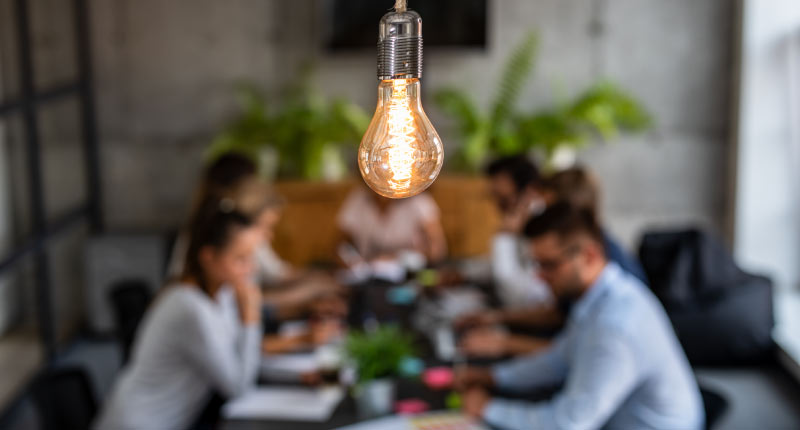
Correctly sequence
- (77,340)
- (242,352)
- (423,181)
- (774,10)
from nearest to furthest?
(423,181) < (242,352) < (774,10) < (77,340)

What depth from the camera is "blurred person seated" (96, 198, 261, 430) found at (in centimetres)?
291

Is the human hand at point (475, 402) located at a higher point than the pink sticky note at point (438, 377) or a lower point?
higher

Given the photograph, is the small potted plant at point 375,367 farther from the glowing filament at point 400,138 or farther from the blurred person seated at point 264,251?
the glowing filament at point 400,138

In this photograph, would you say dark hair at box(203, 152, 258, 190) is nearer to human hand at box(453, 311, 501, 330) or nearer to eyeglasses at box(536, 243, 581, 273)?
human hand at box(453, 311, 501, 330)

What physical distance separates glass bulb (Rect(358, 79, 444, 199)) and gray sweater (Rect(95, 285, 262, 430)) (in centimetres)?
141

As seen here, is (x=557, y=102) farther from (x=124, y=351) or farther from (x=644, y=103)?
(x=124, y=351)

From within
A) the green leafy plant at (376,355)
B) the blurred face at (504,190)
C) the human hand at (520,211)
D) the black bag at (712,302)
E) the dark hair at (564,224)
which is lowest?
the black bag at (712,302)

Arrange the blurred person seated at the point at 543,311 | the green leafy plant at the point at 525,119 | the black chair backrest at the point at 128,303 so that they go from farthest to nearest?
the green leafy plant at the point at 525,119, the black chair backrest at the point at 128,303, the blurred person seated at the point at 543,311

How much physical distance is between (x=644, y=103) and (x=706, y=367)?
7.88ft

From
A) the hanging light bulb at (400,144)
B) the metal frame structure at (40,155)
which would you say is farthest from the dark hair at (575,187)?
the metal frame structure at (40,155)

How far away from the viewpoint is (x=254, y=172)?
4.18m

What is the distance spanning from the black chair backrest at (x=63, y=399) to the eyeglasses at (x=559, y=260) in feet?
5.17

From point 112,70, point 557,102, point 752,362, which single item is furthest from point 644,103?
point 112,70

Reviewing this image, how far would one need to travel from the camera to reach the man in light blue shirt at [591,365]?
99.4 inches
